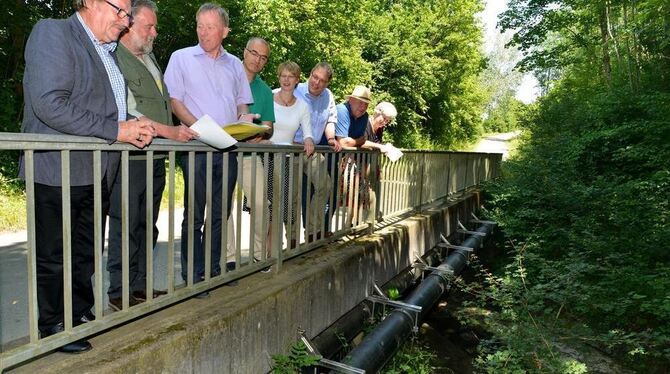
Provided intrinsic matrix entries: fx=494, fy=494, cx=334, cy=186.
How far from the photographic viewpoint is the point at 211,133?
275cm

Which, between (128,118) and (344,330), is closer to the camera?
(128,118)

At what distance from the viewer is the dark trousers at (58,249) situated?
2197 mm

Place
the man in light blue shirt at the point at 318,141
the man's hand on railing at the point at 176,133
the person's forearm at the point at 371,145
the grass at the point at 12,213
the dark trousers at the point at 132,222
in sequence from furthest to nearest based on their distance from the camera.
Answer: the grass at the point at 12,213 → the person's forearm at the point at 371,145 → the man in light blue shirt at the point at 318,141 → the dark trousers at the point at 132,222 → the man's hand on railing at the point at 176,133

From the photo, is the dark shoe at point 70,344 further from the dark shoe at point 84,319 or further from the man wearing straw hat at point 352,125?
the man wearing straw hat at point 352,125

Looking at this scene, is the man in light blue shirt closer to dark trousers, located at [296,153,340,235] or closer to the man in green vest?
dark trousers, located at [296,153,340,235]

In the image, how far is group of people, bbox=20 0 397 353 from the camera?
84.9 inches

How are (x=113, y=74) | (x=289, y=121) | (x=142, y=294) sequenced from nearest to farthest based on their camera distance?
1. (x=113, y=74)
2. (x=142, y=294)
3. (x=289, y=121)

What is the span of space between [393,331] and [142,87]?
309 cm

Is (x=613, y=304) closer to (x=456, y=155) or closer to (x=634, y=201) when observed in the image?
(x=634, y=201)

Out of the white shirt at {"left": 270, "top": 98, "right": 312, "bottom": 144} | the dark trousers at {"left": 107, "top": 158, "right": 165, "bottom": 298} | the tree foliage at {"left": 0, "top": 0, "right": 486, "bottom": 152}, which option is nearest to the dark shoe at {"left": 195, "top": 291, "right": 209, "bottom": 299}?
the dark trousers at {"left": 107, "top": 158, "right": 165, "bottom": 298}

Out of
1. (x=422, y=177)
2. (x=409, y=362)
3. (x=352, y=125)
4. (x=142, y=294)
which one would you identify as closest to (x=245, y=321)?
(x=142, y=294)

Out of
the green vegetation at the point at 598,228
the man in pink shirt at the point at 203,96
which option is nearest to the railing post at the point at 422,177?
the green vegetation at the point at 598,228

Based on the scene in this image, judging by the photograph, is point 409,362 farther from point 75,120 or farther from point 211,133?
point 75,120

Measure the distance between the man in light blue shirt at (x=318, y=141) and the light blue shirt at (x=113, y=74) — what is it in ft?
6.23
